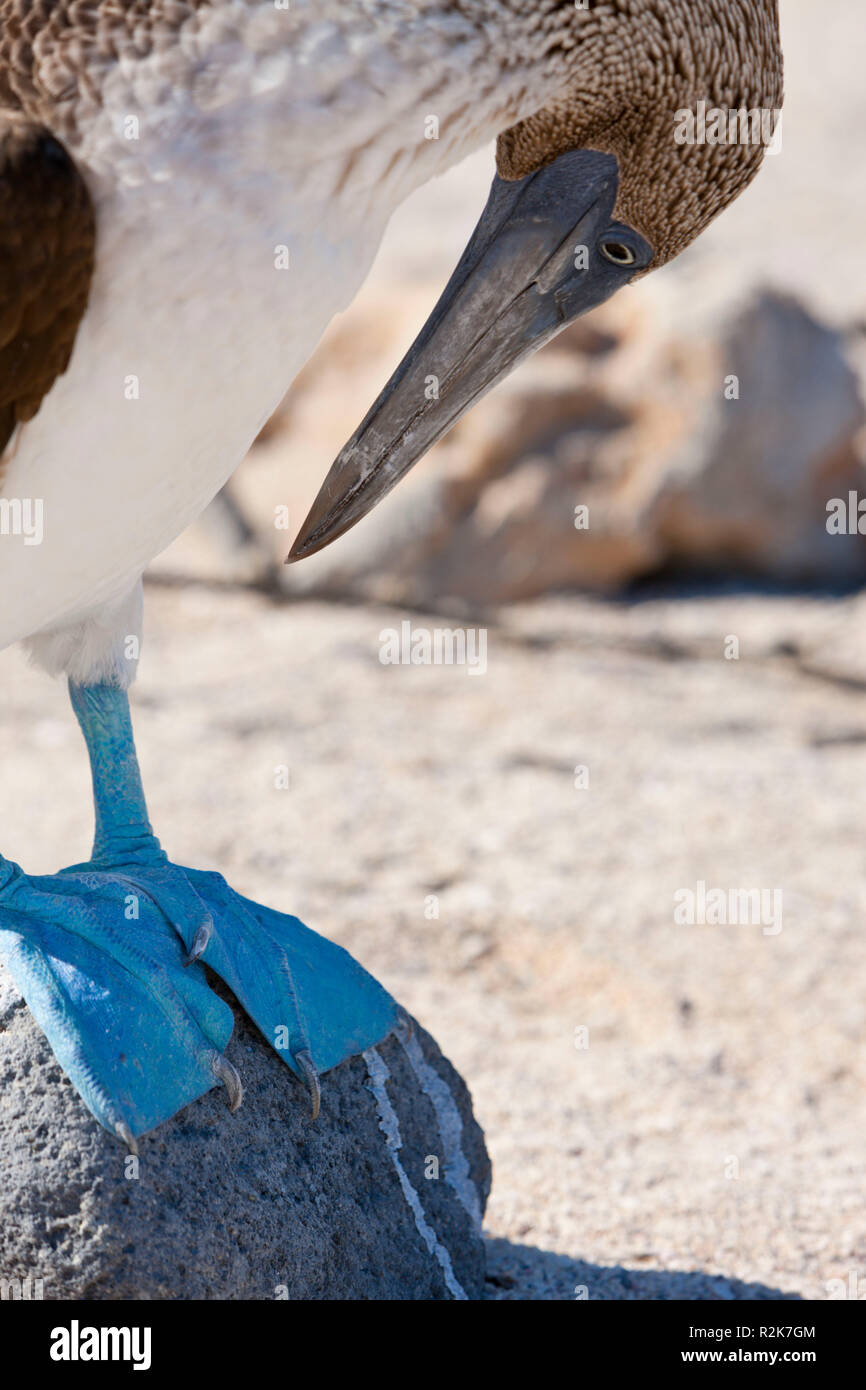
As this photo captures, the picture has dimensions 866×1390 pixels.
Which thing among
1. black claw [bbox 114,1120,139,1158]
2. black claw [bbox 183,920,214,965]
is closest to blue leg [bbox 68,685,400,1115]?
black claw [bbox 183,920,214,965]

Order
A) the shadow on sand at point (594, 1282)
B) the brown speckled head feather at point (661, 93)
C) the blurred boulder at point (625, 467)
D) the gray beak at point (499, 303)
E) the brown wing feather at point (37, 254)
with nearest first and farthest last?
the brown wing feather at point (37, 254) → the brown speckled head feather at point (661, 93) → the gray beak at point (499, 303) → the shadow on sand at point (594, 1282) → the blurred boulder at point (625, 467)

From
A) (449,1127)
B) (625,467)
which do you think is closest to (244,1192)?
(449,1127)

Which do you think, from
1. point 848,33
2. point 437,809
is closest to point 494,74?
point 437,809

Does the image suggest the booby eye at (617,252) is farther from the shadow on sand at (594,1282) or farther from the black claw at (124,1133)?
the shadow on sand at (594,1282)

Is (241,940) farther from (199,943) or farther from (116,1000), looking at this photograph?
(116,1000)

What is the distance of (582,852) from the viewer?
13.1 feet

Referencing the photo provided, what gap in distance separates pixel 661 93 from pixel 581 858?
7.96 ft

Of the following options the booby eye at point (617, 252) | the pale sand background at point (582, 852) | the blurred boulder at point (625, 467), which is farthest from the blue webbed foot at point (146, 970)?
the blurred boulder at point (625, 467)

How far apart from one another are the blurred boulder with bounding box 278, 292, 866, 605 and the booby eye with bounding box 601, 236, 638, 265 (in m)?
3.57

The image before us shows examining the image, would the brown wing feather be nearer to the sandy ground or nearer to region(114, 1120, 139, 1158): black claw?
region(114, 1120, 139, 1158): black claw

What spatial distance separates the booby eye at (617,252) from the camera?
1.89 meters

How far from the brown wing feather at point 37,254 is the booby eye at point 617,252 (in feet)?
2.04

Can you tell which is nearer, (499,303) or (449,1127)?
(499,303)

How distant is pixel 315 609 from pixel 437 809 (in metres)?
→ 1.51
